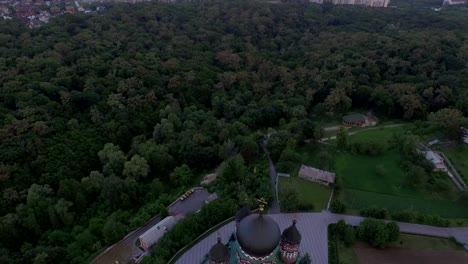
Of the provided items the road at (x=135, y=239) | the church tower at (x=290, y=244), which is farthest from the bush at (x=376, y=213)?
the road at (x=135, y=239)

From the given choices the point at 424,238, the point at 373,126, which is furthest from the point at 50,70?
the point at 424,238

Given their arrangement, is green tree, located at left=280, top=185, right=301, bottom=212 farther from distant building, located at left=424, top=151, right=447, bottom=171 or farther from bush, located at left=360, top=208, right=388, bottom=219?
distant building, located at left=424, top=151, right=447, bottom=171

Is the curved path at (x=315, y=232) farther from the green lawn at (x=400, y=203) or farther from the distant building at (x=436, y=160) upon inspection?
the distant building at (x=436, y=160)

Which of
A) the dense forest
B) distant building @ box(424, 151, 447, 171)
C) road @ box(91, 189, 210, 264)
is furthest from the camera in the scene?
distant building @ box(424, 151, 447, 171)

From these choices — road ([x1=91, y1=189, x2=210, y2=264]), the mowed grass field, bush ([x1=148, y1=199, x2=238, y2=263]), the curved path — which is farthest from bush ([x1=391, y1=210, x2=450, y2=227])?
road ([x1=91, y1=189, x2=210, y2=264])

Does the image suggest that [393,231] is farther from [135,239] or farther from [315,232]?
[135,239]

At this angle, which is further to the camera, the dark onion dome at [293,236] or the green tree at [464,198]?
the green tree at [464,198]

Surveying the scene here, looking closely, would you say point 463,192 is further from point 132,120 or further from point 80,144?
point 80,144
